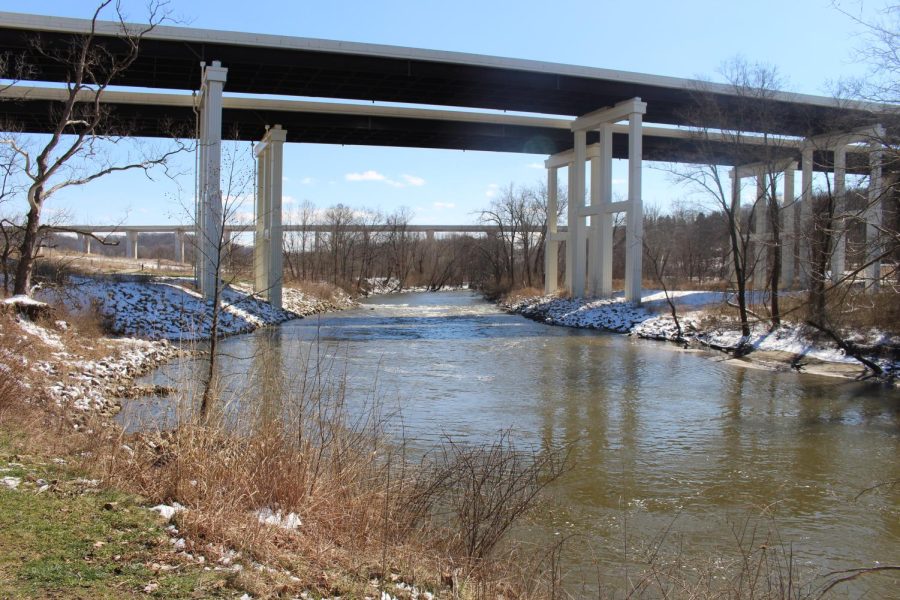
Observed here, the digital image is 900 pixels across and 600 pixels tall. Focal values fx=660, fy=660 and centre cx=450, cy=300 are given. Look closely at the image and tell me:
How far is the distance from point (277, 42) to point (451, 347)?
13.6m

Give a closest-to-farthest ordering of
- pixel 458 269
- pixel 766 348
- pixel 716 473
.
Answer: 1. pixel 716 473
2. pixel 766 348
3. pixel 458 269

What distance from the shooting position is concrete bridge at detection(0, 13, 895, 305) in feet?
82.6

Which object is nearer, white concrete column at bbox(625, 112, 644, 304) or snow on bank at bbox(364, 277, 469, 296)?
white concrete column at bbox(625, 112, 644, 304)

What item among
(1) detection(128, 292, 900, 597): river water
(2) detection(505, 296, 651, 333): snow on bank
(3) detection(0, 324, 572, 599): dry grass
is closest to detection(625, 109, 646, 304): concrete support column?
(2) detection(505, 296, 651, 333): snow on bank

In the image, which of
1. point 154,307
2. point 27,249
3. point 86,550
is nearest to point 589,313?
point 154,307

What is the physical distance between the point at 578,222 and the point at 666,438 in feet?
90.2

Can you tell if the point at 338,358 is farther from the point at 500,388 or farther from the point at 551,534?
the point at 551,534

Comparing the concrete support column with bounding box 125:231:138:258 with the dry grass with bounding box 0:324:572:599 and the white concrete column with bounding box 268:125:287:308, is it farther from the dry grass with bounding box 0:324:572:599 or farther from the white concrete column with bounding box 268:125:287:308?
the dry grass with bounding box 0:324:572:599

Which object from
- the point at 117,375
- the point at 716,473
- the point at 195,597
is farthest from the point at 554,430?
the point at 117,375

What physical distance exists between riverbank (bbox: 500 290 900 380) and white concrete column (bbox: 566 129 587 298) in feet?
3.93

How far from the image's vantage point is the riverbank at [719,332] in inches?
731

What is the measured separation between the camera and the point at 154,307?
76.3ft

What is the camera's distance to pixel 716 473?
8.66 metres

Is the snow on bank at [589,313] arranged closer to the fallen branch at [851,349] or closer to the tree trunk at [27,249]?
the fallen branch at [851,349]
